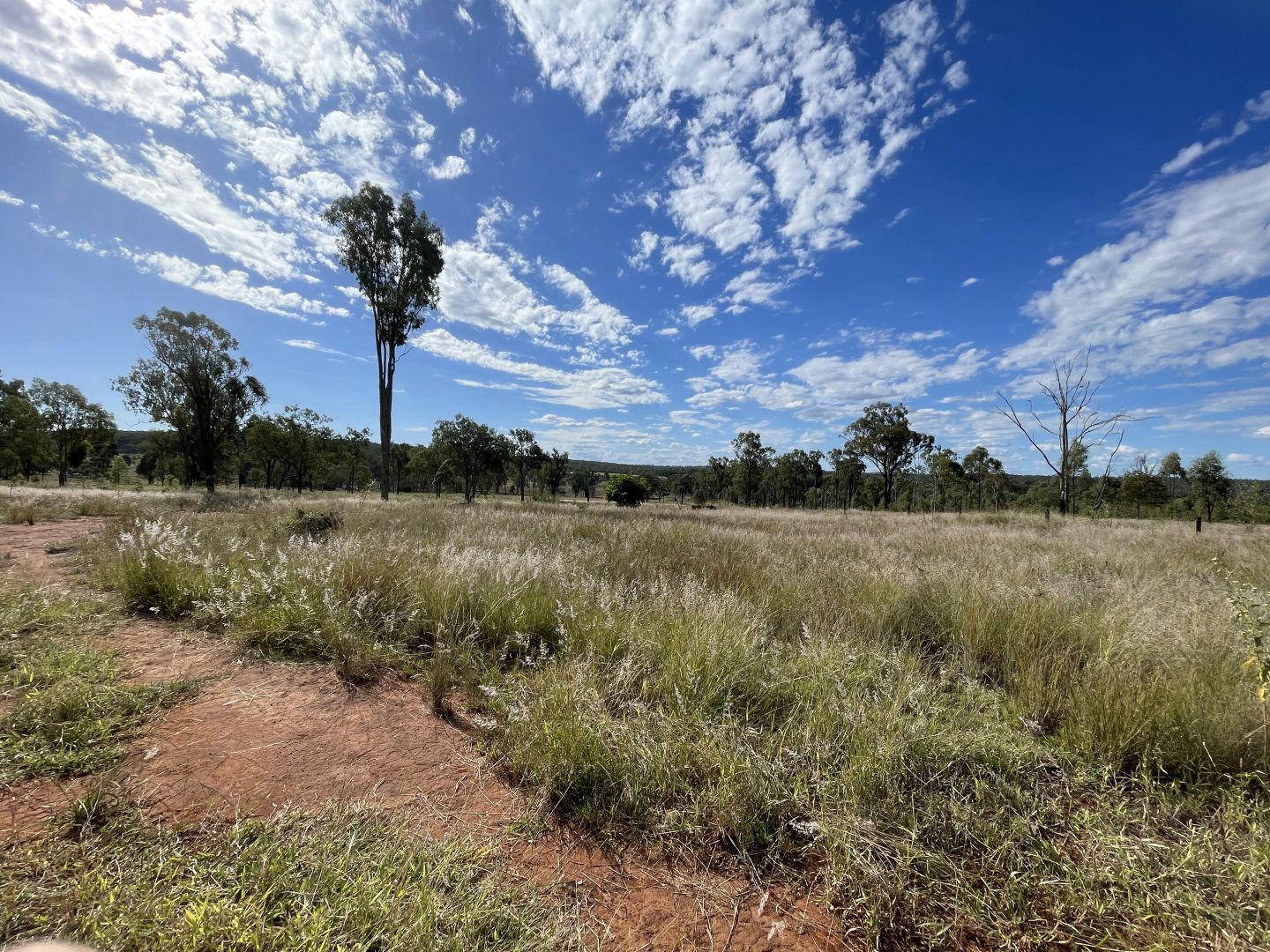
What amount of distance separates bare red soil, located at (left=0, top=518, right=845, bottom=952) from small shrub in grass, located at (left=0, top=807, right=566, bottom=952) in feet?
0.56

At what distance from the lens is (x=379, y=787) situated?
7.11ft

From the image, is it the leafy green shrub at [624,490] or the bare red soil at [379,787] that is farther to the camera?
the leafy green shrub at [624,490]

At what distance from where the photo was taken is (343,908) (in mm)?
1426

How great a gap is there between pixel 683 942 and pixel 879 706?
5.26ft

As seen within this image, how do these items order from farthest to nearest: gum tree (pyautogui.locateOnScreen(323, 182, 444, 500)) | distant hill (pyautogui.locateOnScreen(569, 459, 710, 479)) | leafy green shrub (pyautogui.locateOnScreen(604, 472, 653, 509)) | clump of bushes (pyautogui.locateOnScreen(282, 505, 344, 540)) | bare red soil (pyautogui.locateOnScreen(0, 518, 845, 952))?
distant hill (pyautogui.locateOnScreen(569, 459, 710, 479)) < leafy green shrub (pyautogui.locateOnScreen(604, 472, 653, 509)) < gum tree (pyautogui.locateOnScreen(323, 182, 444, 500)) < clump of bushes (pyautogui.locateOnScreen(282, 505, 344, 540)) < bare red soil (pyautogui.locateOnScreen(0, 518, 845, 952))

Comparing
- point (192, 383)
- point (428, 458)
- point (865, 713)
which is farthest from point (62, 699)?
point (428, 458)

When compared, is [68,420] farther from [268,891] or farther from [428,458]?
[268,891]

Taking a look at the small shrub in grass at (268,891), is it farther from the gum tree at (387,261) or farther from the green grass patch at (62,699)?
the gum tree at (387,261)

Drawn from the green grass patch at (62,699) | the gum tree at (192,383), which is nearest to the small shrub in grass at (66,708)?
the green grass patch at (62,699)

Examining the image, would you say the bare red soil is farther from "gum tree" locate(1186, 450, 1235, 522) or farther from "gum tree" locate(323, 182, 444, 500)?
"gum tree" locate(1186, 450, 1235, 522)

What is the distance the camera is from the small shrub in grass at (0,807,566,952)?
1.30m

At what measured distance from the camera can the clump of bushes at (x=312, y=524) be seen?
24.9ft

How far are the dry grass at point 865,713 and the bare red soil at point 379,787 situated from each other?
163 mm

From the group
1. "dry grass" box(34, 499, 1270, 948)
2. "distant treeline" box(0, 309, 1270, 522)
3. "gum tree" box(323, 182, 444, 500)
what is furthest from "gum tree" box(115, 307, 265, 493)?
"dry grass" box(34, 499, 1270, 948)
